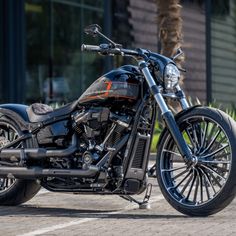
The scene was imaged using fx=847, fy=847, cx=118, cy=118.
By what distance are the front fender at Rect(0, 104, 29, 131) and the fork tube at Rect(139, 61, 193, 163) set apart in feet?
Result: 4.77

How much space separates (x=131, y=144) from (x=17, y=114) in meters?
1.43

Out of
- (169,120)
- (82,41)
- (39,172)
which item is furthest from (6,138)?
(82,41)

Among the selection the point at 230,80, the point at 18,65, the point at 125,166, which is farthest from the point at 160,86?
the point at 230,80

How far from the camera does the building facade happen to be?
858 inches

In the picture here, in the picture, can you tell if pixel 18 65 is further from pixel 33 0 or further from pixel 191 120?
pixel 191 120

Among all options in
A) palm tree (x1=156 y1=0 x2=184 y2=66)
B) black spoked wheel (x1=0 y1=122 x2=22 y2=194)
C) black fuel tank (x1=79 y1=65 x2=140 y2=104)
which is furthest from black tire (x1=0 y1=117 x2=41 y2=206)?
palm tree (x1=156 y1=0 x2=184 y2=66)

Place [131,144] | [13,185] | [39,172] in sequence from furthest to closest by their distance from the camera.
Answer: [13,185], [39,172], [131,144]

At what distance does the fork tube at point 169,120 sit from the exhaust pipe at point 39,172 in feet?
2.58

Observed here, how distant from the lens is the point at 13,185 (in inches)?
329

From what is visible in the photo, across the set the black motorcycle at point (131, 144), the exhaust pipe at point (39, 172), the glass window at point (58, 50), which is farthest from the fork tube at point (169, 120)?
the glass window at point (58, 50)

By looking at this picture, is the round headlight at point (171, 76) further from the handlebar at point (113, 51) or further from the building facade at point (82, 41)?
the building facade at point (82, 41)

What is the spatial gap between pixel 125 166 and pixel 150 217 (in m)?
0.52

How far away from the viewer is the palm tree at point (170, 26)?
50.3ft

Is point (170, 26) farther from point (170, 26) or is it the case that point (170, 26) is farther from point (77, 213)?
point (77, 213)
